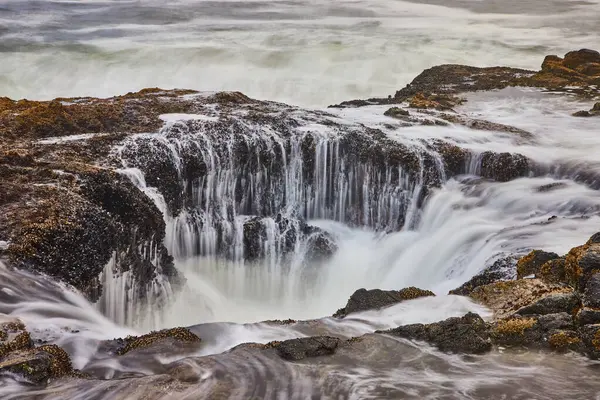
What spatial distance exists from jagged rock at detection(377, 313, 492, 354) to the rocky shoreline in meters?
0.02

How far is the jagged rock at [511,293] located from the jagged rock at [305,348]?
8.87 ft

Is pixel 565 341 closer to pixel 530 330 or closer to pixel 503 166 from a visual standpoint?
pixel 530 330

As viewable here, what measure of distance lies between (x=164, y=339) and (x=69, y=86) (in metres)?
26.2

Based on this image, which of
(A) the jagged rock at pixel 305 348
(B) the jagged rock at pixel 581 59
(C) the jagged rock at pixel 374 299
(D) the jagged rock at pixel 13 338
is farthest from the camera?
(B) the jagged rock at pixel 581 59

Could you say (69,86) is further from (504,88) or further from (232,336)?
(232,336)

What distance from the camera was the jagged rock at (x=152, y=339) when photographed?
735 cm

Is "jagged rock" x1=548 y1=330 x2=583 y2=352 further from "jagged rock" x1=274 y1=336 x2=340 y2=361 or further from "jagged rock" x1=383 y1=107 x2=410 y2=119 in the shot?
"jagged rock" x1=383 y1=107 x2=410 y2=119

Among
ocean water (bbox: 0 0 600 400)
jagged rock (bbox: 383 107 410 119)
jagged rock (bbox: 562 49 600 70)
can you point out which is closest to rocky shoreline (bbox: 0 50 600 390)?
jagged rock (bbox: 383 107 410 119)

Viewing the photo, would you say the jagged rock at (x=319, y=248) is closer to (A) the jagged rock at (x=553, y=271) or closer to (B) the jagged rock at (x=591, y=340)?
(A) the jagged rock at (x=553, y=271)

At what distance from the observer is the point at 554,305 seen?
756cm

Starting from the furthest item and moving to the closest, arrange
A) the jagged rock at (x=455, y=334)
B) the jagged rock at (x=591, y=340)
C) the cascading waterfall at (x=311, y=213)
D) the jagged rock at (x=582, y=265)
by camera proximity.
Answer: the cascading waterfall at (x=311, y=213) < the jagged rock at (x=582, y=265) < the jagged rock at (x=455, y=334) < the jagged rock at (x=591, y=340)

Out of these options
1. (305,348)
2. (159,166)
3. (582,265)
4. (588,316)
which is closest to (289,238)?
(159,166)

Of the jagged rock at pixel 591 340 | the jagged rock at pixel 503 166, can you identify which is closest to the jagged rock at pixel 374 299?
the jagged rock at pixel 591 340

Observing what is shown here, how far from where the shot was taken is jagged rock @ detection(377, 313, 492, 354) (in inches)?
285
